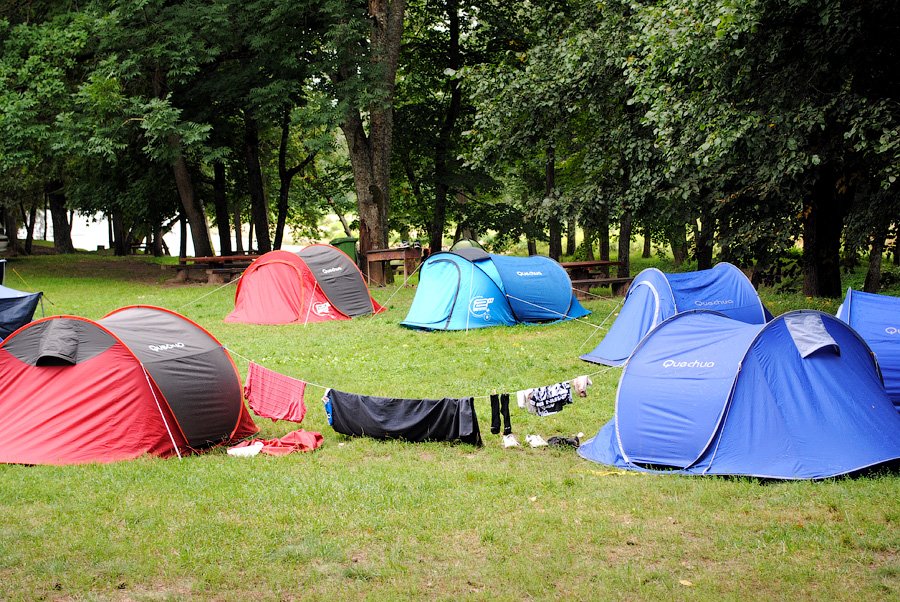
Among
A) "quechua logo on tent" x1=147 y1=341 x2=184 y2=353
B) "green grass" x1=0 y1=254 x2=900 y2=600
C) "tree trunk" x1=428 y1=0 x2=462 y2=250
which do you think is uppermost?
"tree trunk" x1=428 y1=0 x2=462 y2=250

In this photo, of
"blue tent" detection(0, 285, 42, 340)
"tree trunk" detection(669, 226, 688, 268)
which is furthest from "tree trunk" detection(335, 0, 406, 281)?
"tree trunk" detection(669, 226, 688, 268)

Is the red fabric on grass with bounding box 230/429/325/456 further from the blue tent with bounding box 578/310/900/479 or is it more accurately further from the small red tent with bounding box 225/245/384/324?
the small red tent with bounding box 225/245/384/324

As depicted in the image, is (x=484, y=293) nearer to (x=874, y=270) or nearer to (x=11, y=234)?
(x=874, y=270)

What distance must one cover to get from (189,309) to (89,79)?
7658mm

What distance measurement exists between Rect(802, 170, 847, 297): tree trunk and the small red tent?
9.68 metres

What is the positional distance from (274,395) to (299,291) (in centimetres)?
846

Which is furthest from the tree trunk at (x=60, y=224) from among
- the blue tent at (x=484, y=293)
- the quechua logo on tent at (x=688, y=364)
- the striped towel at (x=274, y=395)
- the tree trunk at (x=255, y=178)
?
the quechua logo on tent at (x=688, y=364)

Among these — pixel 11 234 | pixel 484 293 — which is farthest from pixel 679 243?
pixel 11 234

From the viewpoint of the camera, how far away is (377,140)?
77.5 feet

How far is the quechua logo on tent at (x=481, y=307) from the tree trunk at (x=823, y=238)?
21.8ft

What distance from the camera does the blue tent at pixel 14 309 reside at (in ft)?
45.3

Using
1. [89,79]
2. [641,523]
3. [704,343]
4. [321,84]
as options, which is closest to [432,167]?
[321,84]

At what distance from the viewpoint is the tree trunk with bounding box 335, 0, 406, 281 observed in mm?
22875

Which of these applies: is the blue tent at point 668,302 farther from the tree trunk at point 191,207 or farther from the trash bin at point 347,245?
the tree trunk at point 191,207
